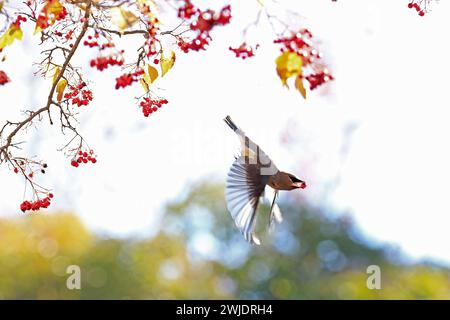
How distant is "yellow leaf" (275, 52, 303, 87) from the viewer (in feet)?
7.06

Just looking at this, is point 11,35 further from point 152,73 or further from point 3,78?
point 152,73

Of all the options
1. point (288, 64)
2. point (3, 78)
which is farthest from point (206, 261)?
point (288, 64)

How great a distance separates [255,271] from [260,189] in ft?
38.6

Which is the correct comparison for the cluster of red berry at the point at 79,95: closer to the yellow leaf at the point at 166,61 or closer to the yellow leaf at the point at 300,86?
the yellow leaf at the point at 166,61

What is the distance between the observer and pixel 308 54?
87.7 inches

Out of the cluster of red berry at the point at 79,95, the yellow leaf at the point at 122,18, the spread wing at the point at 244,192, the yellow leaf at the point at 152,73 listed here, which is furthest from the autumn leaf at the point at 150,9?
the spread wing at the point at 244,192

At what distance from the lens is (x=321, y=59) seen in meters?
2.42

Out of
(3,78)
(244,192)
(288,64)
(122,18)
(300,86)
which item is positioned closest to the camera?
(288,64)

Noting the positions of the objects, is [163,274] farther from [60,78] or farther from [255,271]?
[60,78]

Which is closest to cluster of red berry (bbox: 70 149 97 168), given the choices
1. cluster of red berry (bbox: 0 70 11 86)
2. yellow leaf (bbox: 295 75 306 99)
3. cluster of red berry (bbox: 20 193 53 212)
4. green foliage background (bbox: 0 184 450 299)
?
cluster of red berry (bbox: 20 193 53 212)

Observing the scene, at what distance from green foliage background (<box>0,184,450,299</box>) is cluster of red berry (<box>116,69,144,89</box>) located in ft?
34.8

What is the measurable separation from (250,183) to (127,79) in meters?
0.65

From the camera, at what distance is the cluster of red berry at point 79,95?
2.89 meters

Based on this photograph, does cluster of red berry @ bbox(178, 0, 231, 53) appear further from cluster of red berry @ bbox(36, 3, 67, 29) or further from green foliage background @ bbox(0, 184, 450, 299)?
green foliage background @ bbox(0, 184, 450, 299)
